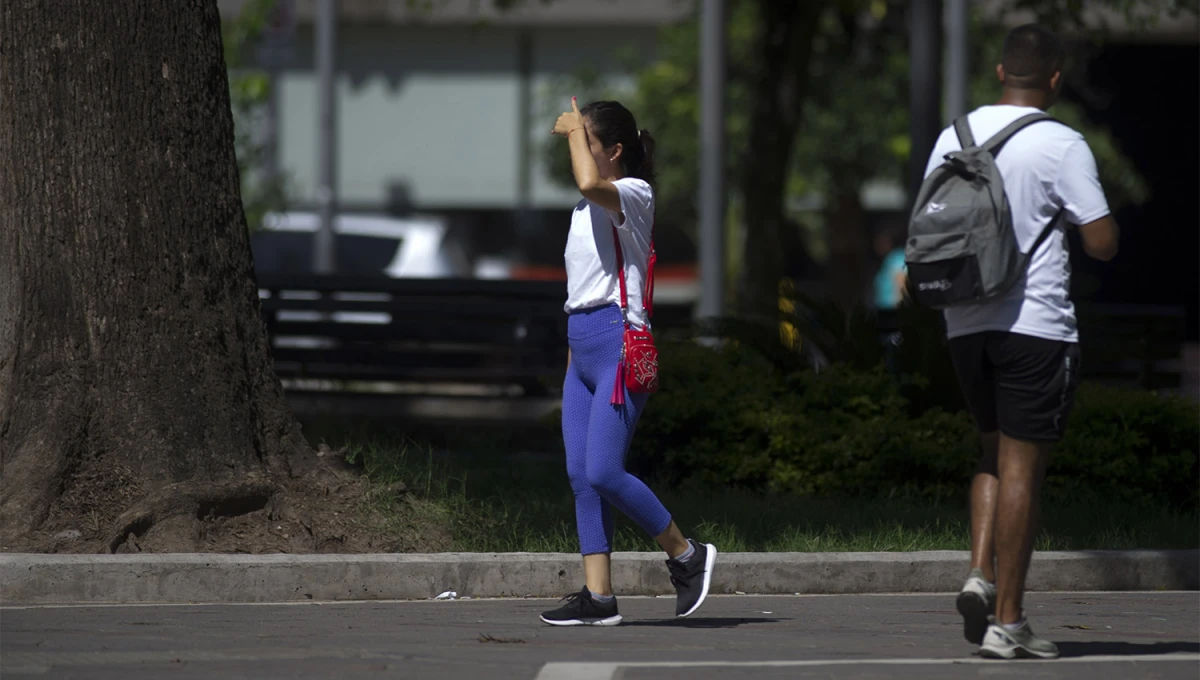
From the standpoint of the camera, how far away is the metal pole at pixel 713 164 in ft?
42.6

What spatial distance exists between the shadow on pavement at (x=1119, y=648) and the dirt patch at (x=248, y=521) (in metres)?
2.63

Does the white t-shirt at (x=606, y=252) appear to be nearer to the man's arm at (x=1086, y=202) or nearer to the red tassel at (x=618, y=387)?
the red tassel at (x=618, y=387)

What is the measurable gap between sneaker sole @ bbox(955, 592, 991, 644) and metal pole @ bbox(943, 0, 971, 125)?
770cm

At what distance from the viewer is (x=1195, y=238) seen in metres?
31.7

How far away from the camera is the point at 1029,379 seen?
5.14 meters

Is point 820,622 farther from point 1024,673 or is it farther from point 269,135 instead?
point 269,135

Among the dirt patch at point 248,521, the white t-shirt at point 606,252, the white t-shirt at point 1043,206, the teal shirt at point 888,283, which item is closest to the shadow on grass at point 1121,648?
the white t-shirt at point 1043,206

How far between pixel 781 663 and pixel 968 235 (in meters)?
1.36

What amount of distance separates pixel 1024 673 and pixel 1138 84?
2820 cm

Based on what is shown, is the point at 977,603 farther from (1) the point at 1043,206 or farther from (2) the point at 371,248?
(2) the point at 371,248

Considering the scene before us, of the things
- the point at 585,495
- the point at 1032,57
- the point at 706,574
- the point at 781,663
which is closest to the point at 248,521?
the point at 585,495

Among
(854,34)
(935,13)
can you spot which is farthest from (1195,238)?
(935,13)

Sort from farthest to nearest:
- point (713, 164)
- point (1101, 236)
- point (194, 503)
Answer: point (713, 164) < point (194, 503) < point (1101, 236)

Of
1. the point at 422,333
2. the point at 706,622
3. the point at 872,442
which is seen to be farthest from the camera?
the point at 422,333
